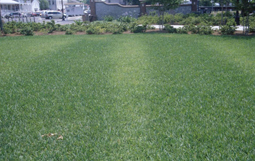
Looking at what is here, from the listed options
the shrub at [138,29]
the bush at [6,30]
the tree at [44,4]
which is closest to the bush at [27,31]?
the bush at [6,30]

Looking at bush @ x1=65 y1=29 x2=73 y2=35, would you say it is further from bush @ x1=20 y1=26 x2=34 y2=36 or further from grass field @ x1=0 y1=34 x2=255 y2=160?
grass field @ x1=0 y1=34 x2=255 y2=160

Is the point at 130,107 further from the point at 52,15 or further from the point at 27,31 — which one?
the point at 52,15

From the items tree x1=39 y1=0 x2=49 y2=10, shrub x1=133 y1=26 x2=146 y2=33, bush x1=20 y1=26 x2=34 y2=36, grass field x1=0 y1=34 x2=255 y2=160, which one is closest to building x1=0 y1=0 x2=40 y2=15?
tree x1=39 y1=0 x2=49 y2=10

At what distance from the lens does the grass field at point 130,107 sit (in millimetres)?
4047

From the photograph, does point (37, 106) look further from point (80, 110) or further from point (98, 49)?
point (98, 49)

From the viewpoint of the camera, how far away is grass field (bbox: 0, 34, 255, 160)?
405 cm

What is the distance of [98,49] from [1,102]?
22.9 ft

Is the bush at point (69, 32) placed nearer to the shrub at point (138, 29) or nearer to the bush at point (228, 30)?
the shrub at point (138, 29)

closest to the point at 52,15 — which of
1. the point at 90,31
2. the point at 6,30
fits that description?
the point at 6,30

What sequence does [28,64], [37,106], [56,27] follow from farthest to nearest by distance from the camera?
[56,27] < [28,64] < [37,106]

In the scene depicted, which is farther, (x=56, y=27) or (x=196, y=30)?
(x=56, y=27)

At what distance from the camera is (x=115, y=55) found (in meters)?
11.1

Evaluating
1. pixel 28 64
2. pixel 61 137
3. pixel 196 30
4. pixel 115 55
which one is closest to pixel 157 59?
pixel 115 55

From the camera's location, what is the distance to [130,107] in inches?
223
